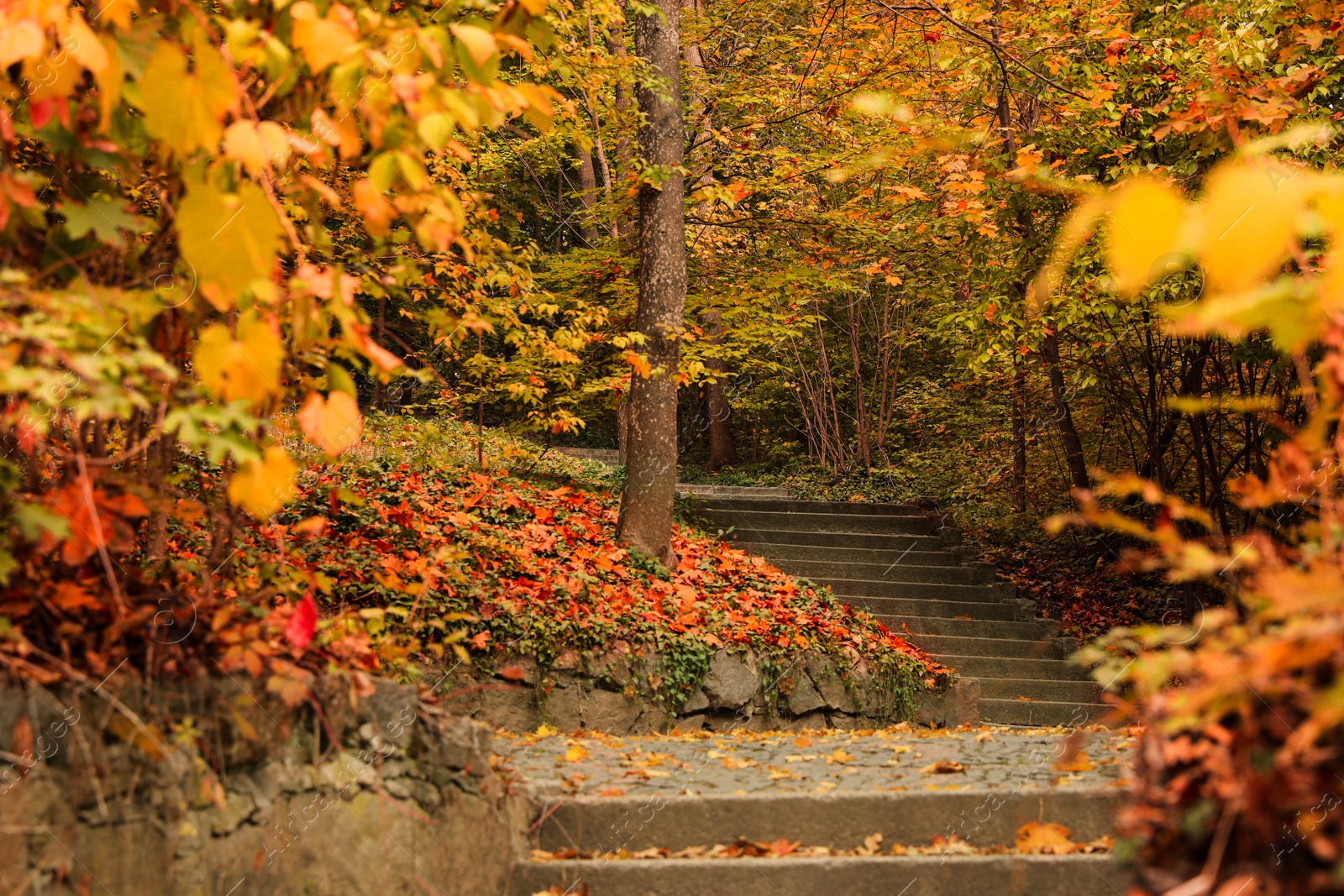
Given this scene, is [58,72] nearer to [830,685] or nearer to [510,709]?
[510,709]

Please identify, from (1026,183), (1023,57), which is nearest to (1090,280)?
(1026,183)

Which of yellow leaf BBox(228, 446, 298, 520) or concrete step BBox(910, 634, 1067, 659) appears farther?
concrete step BBox(910, 634, 1067, 659)

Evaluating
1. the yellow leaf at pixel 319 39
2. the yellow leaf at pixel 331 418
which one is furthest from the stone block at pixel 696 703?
the yellow leaf at pixel 319 39

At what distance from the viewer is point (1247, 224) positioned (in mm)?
1089

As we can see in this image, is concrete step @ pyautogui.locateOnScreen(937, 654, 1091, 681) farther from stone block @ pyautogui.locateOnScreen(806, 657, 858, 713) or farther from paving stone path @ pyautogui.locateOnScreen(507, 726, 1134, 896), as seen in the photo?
paving stone path @ pyautogui.locateOnScreen(507, 726, 1134, 896)

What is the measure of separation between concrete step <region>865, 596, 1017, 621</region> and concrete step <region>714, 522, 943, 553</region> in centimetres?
102

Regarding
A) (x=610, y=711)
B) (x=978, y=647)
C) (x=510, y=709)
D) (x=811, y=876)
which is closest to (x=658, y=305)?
(x=610, y=711)

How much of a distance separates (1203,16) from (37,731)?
817 cm

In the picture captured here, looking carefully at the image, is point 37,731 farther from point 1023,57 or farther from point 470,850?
point 1023,57

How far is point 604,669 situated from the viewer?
231 inches

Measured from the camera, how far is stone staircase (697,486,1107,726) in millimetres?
7859

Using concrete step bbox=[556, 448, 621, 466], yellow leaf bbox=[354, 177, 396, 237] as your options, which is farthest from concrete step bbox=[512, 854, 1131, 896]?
concrete step bbox=[556, 448, 621, 466]

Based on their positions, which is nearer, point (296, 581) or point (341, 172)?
point (296, 581)

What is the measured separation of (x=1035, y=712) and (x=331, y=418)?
703 centimetres
